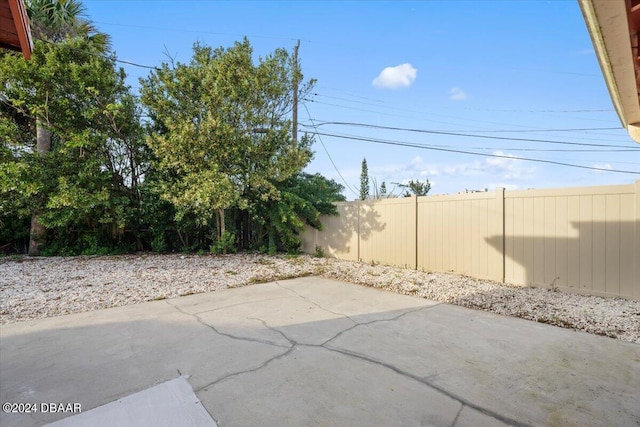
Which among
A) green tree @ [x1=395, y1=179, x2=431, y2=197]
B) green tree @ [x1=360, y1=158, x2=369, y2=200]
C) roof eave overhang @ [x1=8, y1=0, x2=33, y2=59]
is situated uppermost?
green tree @ [x1=360, y1=158, x2=369, y2=200]

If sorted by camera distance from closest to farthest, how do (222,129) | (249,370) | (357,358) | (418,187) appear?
(249,370) < (357,358) < (222,129) < (418,187)

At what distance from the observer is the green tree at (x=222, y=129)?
23.6ft

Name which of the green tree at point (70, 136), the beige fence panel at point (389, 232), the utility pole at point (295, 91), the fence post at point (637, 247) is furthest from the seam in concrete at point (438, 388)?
the green tree at point (70, 136)

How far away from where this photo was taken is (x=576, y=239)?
463 cm

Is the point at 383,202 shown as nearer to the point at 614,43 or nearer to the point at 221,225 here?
the point at 221,225

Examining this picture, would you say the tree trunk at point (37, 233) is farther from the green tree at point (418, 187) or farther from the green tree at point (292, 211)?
the green tree at point (418, 187)

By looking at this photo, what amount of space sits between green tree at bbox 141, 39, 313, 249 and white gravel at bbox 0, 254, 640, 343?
1.58 metres

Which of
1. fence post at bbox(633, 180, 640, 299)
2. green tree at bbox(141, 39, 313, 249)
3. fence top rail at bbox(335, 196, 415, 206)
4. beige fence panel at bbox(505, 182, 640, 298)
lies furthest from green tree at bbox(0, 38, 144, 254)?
fence post at bbox(633, 180, 640, 299)

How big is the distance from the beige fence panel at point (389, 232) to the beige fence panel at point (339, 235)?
26 cm

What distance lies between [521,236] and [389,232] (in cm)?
272

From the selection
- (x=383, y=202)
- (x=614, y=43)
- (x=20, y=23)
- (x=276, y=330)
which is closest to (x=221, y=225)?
(x=383, y=202)

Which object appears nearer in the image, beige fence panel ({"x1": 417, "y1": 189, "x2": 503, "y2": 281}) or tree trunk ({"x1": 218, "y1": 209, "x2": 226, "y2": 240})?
beige fence panel ({"x1": 417, "y1": 189, "x2": 503, "y2": 281})

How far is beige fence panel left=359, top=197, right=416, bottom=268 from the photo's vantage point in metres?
6.91

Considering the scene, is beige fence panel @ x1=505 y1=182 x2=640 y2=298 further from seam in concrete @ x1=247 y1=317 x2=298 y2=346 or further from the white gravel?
seam in concrete @ x1=247 y1=317 x2=298 y2=346
